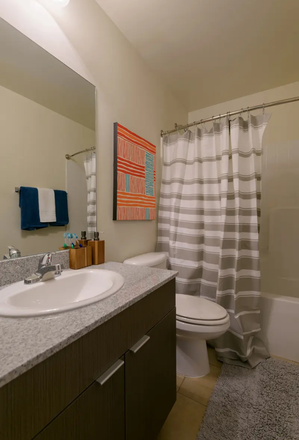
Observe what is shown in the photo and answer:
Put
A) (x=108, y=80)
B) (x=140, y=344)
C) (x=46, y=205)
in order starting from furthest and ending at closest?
(x=108, y=80), (x=46, y=205), (x=140, y=344)

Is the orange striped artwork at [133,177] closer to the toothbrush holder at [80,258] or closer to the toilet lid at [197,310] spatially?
the toothbrush holder at [80,258]

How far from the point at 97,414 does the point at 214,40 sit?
87.4 inches

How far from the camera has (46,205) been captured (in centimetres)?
100

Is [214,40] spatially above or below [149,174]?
above

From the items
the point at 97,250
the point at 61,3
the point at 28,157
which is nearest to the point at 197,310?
the point at 97,250

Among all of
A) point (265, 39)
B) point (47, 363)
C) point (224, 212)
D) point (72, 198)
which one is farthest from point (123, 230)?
point (265, 39)

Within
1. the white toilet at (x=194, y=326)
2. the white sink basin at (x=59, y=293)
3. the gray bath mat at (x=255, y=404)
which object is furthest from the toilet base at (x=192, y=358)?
the white sink basin at (x=59, y=293)

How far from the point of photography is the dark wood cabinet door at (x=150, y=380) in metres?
0.71

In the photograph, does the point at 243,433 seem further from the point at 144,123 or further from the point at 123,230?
the point at 144,123

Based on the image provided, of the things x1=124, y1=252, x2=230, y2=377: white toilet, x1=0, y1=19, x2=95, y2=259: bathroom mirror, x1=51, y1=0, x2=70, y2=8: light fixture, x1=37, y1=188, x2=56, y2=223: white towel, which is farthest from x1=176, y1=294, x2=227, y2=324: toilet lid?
x1=51, y1=0, x2=70, y2=8: light fixture

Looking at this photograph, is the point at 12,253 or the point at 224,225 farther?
the point at 224,225

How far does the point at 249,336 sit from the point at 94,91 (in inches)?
78.6

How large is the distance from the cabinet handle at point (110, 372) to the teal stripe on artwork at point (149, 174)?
1.26 metres

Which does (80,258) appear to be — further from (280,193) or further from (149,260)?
(280,193)
